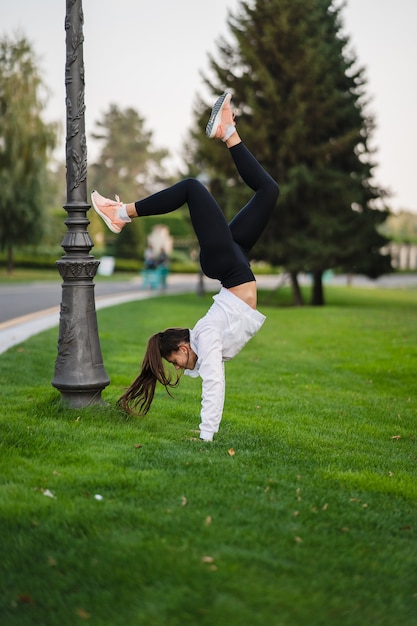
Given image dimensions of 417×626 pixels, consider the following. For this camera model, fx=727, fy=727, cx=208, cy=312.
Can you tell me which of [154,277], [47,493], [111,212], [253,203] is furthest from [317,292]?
[47,493]

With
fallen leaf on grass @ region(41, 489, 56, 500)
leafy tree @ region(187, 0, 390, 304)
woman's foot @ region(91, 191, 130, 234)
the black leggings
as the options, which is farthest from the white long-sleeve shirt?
leafy tree @ region(187, 0, 390, 304)

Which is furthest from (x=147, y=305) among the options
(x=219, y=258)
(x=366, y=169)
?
(x=219, y=258)

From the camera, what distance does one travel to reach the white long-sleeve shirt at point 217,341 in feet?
16.3

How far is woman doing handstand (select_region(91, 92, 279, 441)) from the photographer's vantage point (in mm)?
5031

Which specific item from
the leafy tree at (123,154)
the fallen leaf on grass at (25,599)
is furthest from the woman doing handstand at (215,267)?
the leafy tree at (123,154)

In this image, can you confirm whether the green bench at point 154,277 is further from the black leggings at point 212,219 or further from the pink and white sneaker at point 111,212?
the black leggings at point 212,219

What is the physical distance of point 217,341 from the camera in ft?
16.4

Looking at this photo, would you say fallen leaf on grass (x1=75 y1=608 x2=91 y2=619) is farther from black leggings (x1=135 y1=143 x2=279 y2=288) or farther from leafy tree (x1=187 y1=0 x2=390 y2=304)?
leafy tree (x1=187 y1=0 x2=390 y2=304)

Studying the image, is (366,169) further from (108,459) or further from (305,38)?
(108,459)

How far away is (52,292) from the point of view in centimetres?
2405

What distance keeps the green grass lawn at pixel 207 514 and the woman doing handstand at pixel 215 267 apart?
51 cm

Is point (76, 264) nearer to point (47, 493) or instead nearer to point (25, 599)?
point (47, 493)

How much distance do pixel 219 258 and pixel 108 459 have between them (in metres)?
1.58

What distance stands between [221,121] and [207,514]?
109 inches
